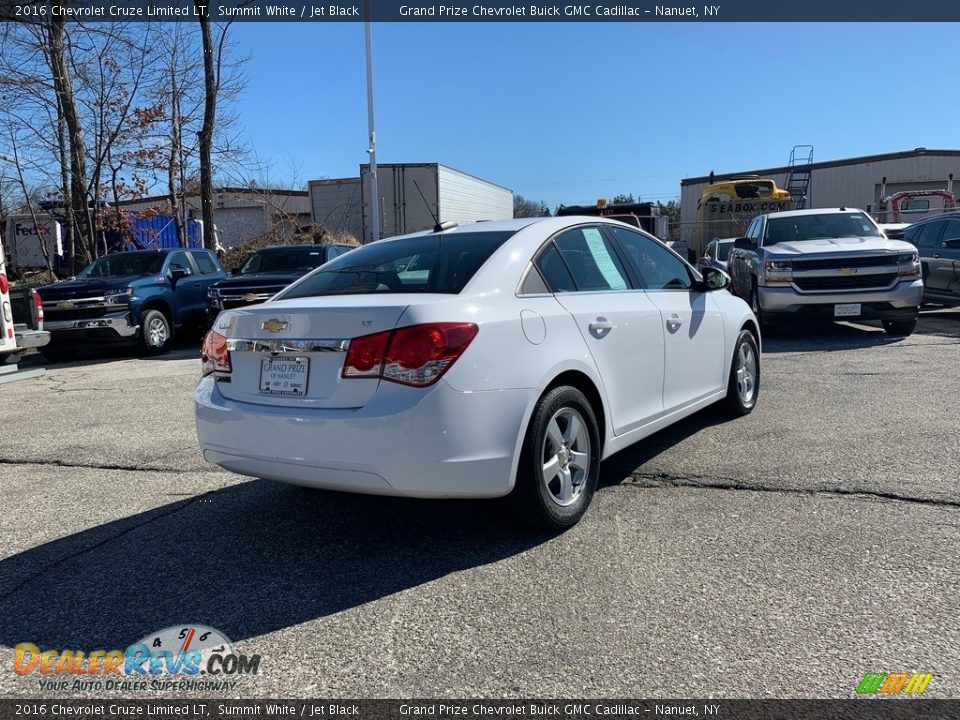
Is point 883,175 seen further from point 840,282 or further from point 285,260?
point 285,260

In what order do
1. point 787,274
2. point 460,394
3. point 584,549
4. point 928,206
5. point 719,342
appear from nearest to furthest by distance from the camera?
point 460,394 → point 584,549 → point 719,342 → point 787,274 → point 928,206

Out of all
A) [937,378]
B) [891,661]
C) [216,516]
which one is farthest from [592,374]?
[937,378]

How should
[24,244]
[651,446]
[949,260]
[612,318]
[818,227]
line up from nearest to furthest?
[612,318], [651,446], [818,227], [949,260], [24,244]

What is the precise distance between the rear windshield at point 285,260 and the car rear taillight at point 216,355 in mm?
9048

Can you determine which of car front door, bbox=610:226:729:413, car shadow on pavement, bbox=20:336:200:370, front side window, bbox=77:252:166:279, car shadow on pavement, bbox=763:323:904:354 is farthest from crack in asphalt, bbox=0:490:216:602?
front side window, bbox=77:252:166:279

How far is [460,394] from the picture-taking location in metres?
3.38

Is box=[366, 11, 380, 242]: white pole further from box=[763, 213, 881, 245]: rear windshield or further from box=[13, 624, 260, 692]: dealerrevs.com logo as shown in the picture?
box=[13, 624, 260, 692]: dealerrevs.com logo

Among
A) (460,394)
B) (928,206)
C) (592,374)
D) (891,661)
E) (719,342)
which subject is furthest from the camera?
(928,206)

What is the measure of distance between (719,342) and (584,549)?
2.54 metres

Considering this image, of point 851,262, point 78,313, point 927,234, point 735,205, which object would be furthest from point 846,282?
point 735,205

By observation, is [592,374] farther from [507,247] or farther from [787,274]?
[787,274]

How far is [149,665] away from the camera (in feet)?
9.47

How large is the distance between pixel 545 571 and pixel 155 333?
10.9 m

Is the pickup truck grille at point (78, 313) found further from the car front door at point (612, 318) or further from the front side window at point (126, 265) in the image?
the car front door at point (612, 318)
